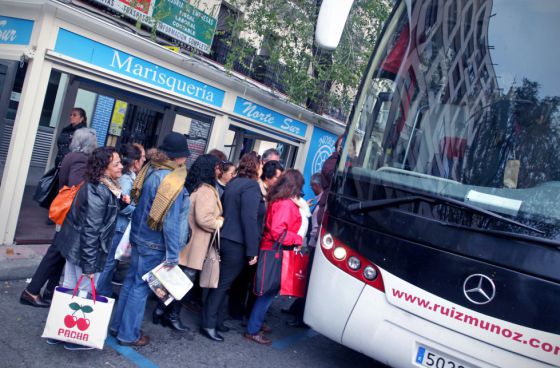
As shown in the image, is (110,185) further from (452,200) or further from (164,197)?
(452,200)

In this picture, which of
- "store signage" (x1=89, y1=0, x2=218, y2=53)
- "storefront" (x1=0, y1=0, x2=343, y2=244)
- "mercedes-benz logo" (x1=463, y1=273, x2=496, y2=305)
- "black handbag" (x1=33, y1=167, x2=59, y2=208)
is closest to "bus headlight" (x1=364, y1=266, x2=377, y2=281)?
"mercedes-benz logo" (x1=463, y1=273, x2=496, y2=305)

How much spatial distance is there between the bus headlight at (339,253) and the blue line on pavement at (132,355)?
1675 mm

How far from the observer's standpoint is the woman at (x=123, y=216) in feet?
15.0

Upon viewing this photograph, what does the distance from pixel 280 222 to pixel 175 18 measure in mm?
4544

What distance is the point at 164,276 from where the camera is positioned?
3.91 metres

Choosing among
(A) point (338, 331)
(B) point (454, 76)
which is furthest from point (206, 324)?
(B) point (454, 76)

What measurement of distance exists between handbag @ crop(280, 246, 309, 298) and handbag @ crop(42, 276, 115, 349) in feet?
5.56

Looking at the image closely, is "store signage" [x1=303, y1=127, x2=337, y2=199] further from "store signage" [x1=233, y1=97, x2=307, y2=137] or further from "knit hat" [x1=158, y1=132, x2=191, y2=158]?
"knit hat" [x1=158, y1=132, x2=191, y2=158]

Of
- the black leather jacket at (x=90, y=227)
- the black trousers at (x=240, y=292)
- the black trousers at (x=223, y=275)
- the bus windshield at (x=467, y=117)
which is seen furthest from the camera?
the black trousers at (x=240, y=292)

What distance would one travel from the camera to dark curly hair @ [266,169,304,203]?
4719 mm

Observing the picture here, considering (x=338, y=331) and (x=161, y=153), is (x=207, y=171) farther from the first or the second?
(x=338, y=331)

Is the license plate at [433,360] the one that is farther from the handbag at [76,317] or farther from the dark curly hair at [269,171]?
the dark curly hair at [269,171]

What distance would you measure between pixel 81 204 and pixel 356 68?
→ 688cm

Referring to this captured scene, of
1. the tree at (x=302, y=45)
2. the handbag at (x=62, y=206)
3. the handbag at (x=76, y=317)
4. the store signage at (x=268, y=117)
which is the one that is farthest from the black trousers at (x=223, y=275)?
the tree at (x=302, y=45)
